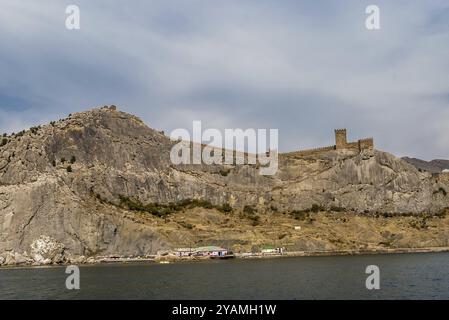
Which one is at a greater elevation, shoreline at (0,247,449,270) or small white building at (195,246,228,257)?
small white building at (195,246,228,257)

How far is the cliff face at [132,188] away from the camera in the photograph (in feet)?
476

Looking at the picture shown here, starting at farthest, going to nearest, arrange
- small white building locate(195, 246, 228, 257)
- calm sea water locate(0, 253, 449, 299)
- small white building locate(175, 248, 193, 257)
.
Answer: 1. small white building locate(195, 246, 228, 257)
2. small white building locate(175, 248, 193, 257)
3. calm sea water locate(0, 253, 449, 299)

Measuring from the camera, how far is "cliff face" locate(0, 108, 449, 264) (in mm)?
145000

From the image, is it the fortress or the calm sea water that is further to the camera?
the fortress

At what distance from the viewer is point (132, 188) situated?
171500 millimetres

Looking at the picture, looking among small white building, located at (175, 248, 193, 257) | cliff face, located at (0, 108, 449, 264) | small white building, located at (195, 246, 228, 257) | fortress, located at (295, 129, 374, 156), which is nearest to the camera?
cliff face, located at (0, 108, 449, 264)

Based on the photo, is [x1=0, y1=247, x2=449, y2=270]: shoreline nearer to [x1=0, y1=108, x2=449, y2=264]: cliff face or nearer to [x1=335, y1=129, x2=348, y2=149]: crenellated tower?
[x1=0, y1=108, x2=449, y2=264]: cliff face

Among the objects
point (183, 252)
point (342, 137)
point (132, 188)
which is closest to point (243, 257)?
point (183, 252)

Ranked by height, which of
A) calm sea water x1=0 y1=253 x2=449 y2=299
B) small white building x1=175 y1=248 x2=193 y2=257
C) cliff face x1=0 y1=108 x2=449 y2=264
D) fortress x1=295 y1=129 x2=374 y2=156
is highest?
fortress x1=295 y1=129 x2=374 y2=156

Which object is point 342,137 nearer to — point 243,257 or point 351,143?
point 351,143

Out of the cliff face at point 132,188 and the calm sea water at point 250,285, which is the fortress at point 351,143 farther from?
the calm sea water at point 250,285

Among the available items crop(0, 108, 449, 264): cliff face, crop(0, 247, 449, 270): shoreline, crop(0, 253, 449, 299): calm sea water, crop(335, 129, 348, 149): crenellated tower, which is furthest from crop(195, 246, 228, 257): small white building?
crop(335, 129, 348, 149): crenellated tower

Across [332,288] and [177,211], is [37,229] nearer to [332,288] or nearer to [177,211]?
[177,211]
